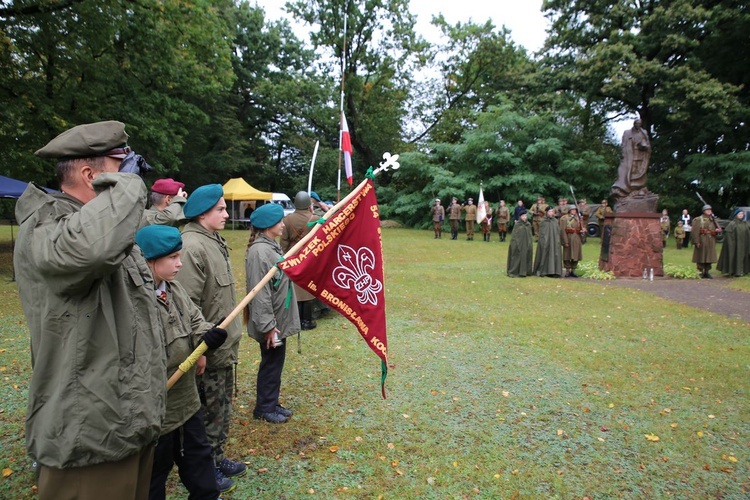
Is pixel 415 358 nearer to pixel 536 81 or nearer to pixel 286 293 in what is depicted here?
pixel 286 293

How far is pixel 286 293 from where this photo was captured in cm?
479

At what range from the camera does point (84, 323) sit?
1.86 meters

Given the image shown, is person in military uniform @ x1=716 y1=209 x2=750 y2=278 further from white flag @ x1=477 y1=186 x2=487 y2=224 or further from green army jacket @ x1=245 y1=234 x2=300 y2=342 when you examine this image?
green army jacket @ x1=245 y1=234 x2=300 y2=342

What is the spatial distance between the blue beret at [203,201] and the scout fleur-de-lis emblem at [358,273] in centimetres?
99

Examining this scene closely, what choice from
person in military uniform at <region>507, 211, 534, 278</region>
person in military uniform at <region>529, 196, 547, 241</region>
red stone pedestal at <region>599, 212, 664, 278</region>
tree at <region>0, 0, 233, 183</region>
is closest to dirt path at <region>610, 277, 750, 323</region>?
red stone pedestal at <region>599, 212, 664, 278</region>

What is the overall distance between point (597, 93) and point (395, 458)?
91.7 ft

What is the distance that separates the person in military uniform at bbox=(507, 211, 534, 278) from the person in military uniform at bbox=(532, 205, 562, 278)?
0.37 meters

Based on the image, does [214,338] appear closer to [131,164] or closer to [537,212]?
[131,164]

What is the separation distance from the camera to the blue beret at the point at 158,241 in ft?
9.04

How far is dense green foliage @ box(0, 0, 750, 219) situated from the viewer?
51.5 feet

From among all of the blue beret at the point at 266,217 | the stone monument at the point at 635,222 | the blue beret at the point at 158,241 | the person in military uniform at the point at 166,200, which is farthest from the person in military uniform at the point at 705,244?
the blue beret at the point at 158,241

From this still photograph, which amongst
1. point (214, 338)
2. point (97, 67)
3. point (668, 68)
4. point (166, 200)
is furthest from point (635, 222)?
point (97, 67)

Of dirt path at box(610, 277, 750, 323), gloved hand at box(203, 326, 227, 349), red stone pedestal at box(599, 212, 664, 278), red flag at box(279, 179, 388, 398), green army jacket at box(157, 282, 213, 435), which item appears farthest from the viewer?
red stone pedestal at box(599, 212, 664, 278)

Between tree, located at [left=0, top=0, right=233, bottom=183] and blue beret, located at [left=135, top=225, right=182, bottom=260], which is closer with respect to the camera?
blue beret, located at [left=135, top=225, right=182, bottom=260]
